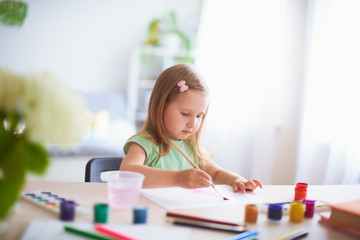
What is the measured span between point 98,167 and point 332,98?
5.53 ft

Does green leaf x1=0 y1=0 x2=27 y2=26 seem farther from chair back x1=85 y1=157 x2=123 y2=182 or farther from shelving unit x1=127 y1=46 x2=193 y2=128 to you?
chair back x1=85 y1=157 x2=123 y2=182

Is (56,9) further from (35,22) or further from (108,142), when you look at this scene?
(108,142)

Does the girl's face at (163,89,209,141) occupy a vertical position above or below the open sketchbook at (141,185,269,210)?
above

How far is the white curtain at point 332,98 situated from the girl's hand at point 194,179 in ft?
5.20

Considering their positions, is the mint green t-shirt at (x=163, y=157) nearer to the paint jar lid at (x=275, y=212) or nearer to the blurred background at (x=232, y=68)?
the paint jar lid at (x=275, y=212)

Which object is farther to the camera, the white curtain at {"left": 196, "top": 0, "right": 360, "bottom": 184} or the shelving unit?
the shelving unit

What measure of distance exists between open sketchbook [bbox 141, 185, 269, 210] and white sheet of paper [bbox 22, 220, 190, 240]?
0.58ft

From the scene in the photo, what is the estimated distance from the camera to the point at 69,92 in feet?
2.18

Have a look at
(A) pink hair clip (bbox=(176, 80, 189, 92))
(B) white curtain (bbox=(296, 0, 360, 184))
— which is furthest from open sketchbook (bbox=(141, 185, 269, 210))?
(B) white curtain (bbox=(296, 0, 360, 184))

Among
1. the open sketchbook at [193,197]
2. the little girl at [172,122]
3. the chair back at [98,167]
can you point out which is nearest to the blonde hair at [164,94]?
the little girl at [172,122]

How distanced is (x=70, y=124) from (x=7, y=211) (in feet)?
0.54

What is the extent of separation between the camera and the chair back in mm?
1385

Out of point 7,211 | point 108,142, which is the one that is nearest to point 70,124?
point 7,211

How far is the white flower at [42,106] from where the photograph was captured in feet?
2.00
